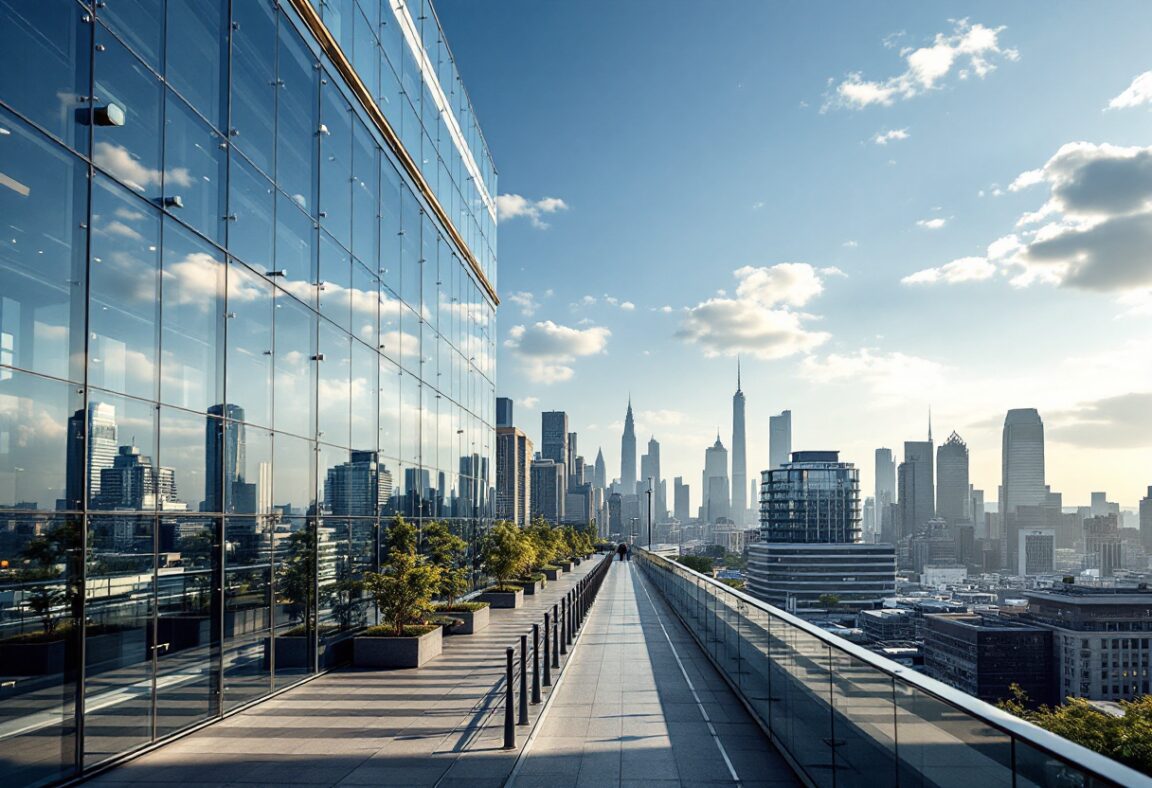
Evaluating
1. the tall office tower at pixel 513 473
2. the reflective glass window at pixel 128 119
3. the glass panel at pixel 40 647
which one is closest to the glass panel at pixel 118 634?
the glass panel at pixel 40 647

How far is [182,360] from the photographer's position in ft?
36.8

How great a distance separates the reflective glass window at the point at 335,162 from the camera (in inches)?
654

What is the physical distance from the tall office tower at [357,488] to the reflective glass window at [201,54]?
7352mm

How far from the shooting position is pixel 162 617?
34.4 feet

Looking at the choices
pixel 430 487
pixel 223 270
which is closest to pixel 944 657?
pixel 430 487

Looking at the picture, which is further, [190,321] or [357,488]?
[357,488]

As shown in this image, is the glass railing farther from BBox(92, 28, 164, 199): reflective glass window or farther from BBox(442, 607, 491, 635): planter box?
BBox(92, 28, 164, 199): reflective glass window

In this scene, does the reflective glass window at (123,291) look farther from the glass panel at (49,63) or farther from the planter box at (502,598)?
the planter box at (502,598)

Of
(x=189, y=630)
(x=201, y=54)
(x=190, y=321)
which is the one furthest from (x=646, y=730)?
(x=201, y=54)

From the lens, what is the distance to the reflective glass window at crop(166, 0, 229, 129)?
36.9 ft

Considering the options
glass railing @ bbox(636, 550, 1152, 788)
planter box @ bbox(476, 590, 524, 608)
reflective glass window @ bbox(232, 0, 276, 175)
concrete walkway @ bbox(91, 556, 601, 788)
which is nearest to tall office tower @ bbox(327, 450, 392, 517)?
concrete walkway @ bbox(91, 556, 601, 788)

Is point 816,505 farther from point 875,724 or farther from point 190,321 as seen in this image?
point 875,724

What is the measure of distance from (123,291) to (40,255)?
4.28ft

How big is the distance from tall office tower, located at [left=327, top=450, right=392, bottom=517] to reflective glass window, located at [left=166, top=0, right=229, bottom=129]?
7352 mm
